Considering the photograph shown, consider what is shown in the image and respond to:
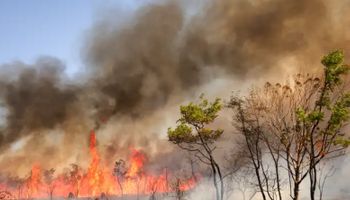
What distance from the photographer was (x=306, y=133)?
37188 mm

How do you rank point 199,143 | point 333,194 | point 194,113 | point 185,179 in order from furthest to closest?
1. point 185,179
2. point 333,194
3. point 199,143
4. point 194,113

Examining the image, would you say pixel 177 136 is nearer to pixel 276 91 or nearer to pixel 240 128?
pixel 240 128

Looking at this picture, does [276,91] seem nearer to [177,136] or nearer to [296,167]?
[296,167]

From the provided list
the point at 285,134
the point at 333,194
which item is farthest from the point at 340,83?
the point at 333,194

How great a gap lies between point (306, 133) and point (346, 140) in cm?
391

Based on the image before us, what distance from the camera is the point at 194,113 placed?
4538 cm

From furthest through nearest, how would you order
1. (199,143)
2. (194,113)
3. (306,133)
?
(199,143) → (194,113) → (306,133)

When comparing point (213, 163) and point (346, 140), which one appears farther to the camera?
point (213, 163)

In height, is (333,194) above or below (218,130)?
below

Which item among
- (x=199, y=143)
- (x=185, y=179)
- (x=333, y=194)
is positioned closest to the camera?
(x=199, y=143)

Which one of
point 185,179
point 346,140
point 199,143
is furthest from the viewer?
point 185,179

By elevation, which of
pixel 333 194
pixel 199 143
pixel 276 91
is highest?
pixel 276 91

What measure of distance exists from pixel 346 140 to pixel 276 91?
7.84 metres

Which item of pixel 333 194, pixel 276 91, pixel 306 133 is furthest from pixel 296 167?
pixel 333 194
